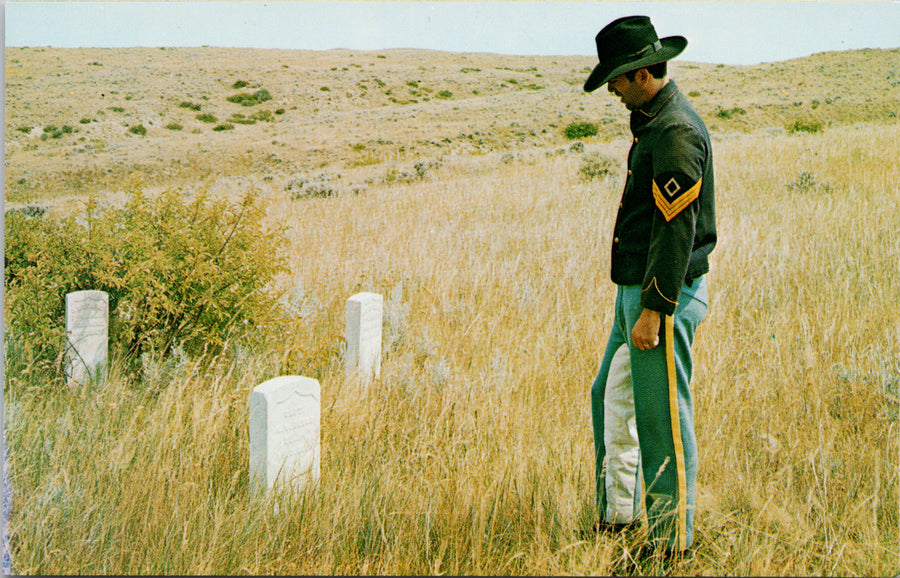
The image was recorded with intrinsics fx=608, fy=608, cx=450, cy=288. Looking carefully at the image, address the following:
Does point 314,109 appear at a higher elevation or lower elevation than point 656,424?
higher

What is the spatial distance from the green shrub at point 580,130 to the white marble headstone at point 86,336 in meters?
28.2

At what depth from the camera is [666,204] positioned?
2.21 meters

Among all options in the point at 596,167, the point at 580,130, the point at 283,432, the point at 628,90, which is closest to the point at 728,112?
the point at 580,130

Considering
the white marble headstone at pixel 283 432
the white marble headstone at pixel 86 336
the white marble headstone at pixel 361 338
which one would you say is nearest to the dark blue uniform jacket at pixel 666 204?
the white marble headstone at pixel 283 432

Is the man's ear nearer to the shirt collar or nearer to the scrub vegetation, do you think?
the shirt collar

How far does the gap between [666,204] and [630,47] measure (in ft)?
2.26

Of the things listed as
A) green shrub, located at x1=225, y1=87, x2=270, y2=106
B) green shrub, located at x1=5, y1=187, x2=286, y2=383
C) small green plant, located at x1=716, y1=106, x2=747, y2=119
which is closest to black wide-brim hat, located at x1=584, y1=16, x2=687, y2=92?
green shrub, located at x1=5, y1=187, x2=286, y2=383

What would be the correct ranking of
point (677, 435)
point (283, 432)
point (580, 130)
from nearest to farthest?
point (677, 435) < point (283, 432) < point (580, 130)

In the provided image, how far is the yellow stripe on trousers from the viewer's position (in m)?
2.31

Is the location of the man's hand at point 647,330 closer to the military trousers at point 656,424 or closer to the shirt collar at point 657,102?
the military trousers at point 656,424

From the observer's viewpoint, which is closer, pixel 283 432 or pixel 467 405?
pixel 283 432

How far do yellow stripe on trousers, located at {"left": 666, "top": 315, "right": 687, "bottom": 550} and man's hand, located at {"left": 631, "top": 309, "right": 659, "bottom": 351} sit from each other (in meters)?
0.06

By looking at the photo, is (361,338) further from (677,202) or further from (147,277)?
(677,202)

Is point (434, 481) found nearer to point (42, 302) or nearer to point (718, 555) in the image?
point (718, 555)
